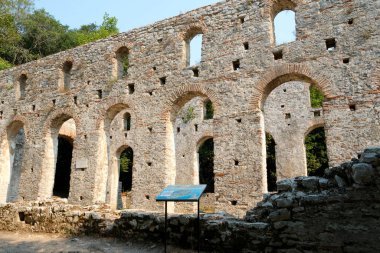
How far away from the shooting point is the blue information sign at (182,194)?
5.36 m

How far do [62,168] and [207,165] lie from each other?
9469mm

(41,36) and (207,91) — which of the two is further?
(41,36)

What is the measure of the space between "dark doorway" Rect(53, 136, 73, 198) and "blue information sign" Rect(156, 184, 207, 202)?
14115 millimetres

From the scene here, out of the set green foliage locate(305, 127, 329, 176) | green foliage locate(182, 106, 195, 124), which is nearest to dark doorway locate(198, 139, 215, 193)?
green foliage locate(182, 106, 195, 124)

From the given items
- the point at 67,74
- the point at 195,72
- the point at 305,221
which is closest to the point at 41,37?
the point at 67,74

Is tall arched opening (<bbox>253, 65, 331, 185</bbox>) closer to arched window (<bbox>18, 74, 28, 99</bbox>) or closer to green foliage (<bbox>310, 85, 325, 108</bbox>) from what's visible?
green foliage (<bbox>310, 85, 325, 108</bbox>)

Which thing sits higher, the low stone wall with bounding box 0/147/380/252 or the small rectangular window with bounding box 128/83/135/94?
the small rectangular window with bounding box 128/83/135/94

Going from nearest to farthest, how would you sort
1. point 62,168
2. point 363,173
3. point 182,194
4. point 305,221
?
point 363,173 < point 305,221 < point 182,194 < point 62,168

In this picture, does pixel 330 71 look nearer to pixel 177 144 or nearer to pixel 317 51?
pixel 317 51

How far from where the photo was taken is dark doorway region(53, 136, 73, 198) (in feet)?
60.7

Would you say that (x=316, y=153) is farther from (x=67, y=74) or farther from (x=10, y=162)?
(x=10, y=162)

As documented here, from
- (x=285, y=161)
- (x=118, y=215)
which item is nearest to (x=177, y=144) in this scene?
(x=285, y=161)

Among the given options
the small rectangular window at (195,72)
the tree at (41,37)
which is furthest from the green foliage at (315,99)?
the tree at (41,37)

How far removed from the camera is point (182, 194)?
5551mm
